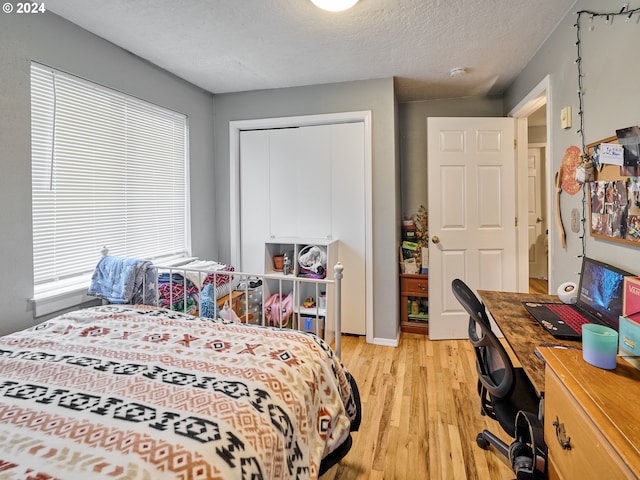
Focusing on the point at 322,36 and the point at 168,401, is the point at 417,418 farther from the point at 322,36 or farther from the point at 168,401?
the point at 322,36

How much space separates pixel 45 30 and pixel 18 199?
976 mm

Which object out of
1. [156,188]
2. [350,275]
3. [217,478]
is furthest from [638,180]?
[156,188]

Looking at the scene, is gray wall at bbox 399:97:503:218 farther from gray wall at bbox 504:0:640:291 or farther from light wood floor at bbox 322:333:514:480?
light wood floor at bbox 322:333:514:480

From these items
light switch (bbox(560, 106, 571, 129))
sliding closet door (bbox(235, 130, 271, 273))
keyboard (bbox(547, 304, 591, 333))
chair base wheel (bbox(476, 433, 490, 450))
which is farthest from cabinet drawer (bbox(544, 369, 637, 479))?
sliding closet door (bbox(235, 130, 271, 273))

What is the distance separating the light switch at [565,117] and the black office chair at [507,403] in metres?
1.22

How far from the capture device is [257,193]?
11.0 feet

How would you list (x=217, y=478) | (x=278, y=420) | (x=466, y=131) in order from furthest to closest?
(x=466, y=131) → (x=278, y=420) → (x=217, y=478)

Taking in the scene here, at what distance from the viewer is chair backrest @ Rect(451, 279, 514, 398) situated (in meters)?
1.30

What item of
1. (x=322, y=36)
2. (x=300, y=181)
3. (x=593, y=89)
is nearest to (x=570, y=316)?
(x=593, y=89)

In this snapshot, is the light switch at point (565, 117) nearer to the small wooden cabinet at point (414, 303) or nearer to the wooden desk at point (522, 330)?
the wooden desk at point (522, 330)

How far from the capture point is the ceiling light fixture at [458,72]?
9.03 feet

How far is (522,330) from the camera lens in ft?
4.54

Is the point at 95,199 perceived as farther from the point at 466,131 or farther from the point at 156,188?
the point at 466,131

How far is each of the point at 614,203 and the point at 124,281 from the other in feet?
8.51
